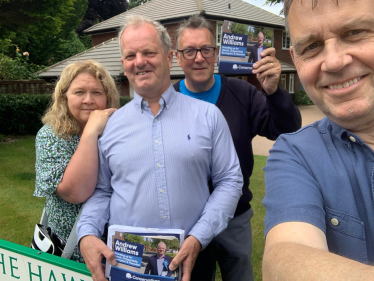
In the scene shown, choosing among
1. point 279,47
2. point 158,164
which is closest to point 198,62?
point 158,164

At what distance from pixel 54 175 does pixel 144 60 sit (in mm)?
925

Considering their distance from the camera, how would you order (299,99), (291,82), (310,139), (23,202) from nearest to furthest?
(310,139)
(23,202)
(299,99)
(291,82)

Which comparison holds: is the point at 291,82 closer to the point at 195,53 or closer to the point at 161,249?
the point at 195,53

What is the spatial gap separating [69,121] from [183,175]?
0.89 m

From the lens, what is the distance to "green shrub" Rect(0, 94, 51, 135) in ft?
37.1

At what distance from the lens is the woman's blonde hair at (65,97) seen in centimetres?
211

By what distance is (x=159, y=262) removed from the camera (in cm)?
173

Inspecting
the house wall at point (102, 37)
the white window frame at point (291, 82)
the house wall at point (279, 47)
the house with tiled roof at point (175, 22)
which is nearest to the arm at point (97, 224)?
the house with tiled roof at point (175, 22)

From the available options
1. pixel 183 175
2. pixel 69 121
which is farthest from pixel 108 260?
pixel 69 121

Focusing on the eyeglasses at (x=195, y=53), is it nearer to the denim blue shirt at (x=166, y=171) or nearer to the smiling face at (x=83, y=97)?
the denim blue shirt at (x=166, y=171)

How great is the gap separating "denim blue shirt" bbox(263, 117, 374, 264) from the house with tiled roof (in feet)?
44.6

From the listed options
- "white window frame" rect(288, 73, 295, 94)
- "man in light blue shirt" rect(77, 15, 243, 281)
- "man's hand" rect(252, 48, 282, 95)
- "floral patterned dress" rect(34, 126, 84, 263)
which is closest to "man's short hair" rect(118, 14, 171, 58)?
"man in light blue shirt" rect(77, 15, 243, 281)

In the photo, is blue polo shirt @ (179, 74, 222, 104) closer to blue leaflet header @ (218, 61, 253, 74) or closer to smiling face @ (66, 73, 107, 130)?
blue leaflet header @ (218, 61, 253, 74)

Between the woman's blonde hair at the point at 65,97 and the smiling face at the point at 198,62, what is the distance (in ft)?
2.09
